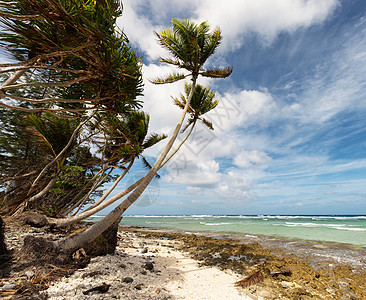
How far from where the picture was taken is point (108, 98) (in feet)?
16.0

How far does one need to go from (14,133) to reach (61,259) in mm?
6448

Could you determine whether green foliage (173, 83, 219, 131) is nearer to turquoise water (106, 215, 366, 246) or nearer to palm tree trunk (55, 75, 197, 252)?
palm tree trunk (55, 75, 197, 252)

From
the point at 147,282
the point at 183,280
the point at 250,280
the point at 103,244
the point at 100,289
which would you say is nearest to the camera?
the point at 100,289

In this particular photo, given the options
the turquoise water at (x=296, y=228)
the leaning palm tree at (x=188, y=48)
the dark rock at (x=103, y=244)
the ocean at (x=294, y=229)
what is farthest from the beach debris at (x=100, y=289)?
the turquoise water at (x=296, y=228)

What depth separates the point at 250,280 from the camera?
547 centimetres

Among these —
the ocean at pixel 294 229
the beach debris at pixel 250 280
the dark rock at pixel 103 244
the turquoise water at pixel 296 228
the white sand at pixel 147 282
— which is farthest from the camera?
the turquoise water at pixel 296 228

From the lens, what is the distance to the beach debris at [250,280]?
17.2 feet

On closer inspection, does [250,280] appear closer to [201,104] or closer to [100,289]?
[100,289]

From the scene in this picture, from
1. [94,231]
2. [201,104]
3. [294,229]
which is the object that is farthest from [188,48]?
[294,229]

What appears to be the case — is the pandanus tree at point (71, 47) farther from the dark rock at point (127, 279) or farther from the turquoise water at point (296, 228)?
the turquoise water at point (296, 228)

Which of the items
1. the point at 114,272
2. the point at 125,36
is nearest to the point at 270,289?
the point at 114,272

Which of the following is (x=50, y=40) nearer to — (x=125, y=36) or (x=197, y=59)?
(x=125, y=36)

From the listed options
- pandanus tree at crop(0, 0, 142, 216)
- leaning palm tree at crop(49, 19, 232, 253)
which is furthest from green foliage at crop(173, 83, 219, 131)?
pandanus tree at crop(0, 0, 142, 216)

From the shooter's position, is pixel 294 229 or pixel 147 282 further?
pixel 294 229
